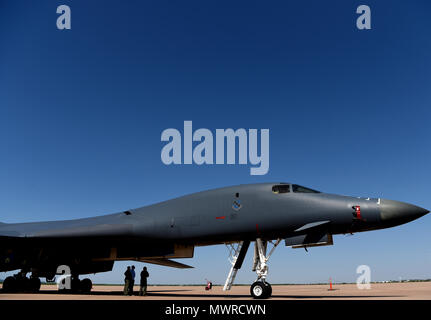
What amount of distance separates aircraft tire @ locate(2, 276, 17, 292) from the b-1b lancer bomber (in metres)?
0.04

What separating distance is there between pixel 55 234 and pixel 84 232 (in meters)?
1.47

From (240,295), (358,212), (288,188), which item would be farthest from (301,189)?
(240,295)

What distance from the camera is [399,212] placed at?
31.9ft

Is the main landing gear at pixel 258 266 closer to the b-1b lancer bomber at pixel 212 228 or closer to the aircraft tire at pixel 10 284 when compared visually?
the b-1b lancer bomber at pixel 212 228

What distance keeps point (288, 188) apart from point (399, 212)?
323cm

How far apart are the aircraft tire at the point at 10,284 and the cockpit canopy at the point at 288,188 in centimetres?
1282

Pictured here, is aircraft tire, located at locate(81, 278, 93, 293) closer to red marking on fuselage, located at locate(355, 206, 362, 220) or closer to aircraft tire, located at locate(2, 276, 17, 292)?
aircraft tire, located at locate(2, 276, 17, 292)

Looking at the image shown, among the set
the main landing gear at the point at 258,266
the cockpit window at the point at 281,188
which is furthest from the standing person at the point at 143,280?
the cockpit window at the point at 281,188

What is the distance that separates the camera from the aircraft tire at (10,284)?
16062mm

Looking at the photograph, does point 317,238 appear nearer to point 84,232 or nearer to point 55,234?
point 84,232

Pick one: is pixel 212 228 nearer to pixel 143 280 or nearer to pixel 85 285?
pixel 143 280

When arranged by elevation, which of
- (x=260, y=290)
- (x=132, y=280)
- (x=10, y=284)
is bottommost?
(x=10, y=284)
